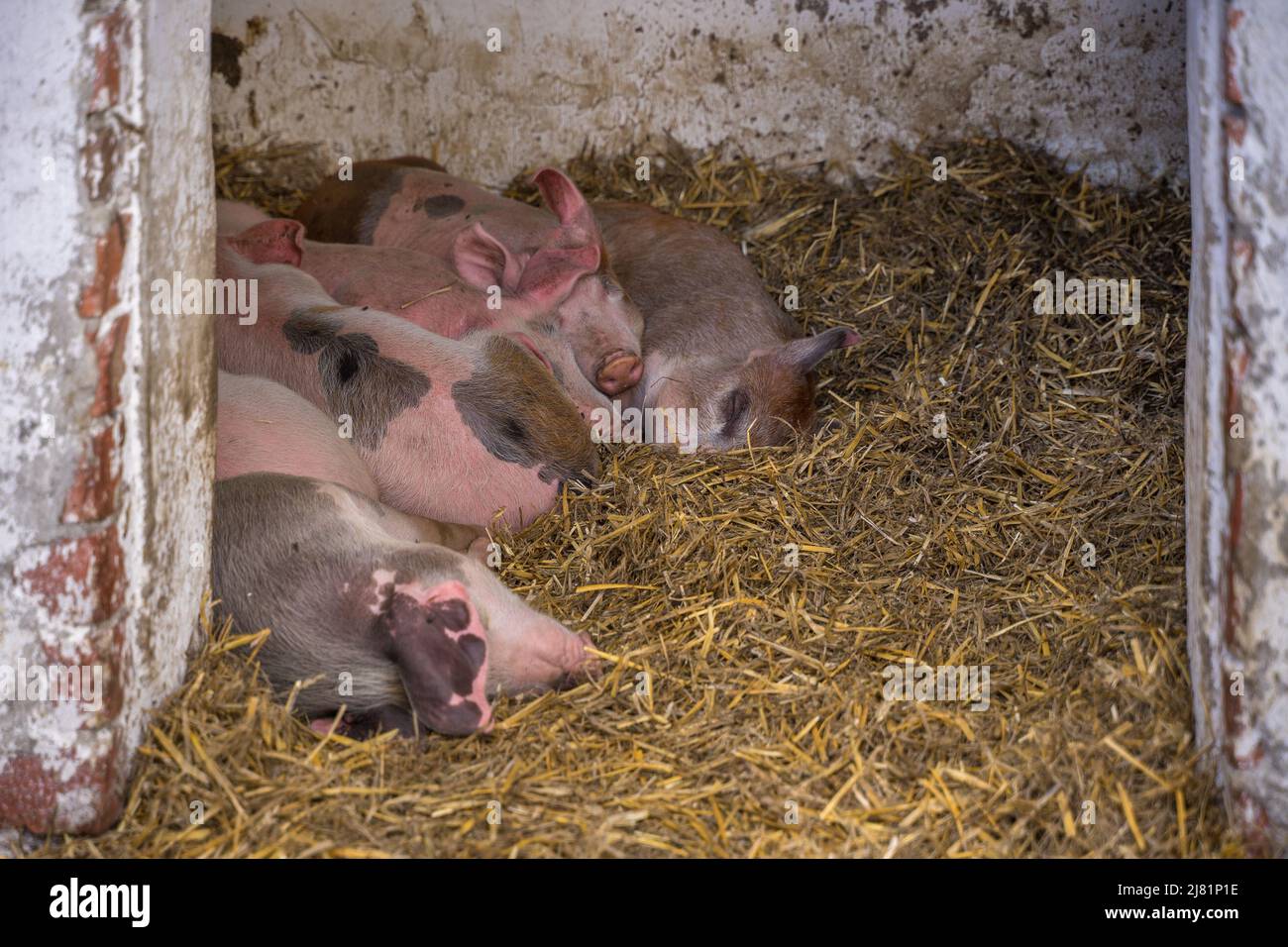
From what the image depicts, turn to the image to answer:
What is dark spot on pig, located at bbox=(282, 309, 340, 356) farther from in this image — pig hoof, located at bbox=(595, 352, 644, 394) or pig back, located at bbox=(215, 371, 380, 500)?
pig hoof, located at bbox=(595, 352, 644, 394)

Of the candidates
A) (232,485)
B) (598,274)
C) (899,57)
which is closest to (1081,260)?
(899,57)

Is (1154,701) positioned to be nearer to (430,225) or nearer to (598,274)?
(598,274)

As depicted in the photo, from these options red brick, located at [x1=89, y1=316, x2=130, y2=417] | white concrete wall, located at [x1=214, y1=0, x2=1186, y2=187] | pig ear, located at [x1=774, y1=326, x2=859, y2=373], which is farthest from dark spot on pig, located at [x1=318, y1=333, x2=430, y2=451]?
white concrete wall, located at [x1=214, y1=0, x2=1186, y2=187]

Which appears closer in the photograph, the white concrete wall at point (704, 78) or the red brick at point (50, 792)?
the red brick at point (50, 792)

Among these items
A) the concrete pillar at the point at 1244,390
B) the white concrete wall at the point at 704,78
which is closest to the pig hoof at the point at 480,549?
the concrete pillar at the point at 1244,390

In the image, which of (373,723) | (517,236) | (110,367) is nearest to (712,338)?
(517,236)

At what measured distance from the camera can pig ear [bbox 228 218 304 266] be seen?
3.96 meters

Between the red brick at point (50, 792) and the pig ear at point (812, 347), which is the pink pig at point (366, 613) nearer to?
the red brick at point (50, 792)

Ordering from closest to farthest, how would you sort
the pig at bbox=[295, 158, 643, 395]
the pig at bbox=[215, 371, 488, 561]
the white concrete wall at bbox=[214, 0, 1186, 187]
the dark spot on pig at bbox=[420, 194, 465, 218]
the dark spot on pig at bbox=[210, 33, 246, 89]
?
the pig at bbox=[215, 371, 488, 561] → the pig at bbox=[295, 158, 643, 395] → the dark spot on pig at bbox=[420, 194, 465, 218] → the white concrete wall at bbox=[214, 0, 1186, 187] → the dark spot on pig at bbox=[210, 33, 246, 89]

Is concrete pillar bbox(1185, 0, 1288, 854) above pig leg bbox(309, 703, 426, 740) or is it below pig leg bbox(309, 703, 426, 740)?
above

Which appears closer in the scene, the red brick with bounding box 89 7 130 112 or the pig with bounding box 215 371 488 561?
the red brick with bounding box 89 7 130 112

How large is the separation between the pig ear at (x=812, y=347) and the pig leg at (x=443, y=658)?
5.76 feet

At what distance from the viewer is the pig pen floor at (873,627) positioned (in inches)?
95.9

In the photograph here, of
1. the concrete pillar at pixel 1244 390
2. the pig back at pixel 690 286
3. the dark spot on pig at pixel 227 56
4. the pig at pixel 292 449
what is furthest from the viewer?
the dark spot on pig at pixel 227 56
